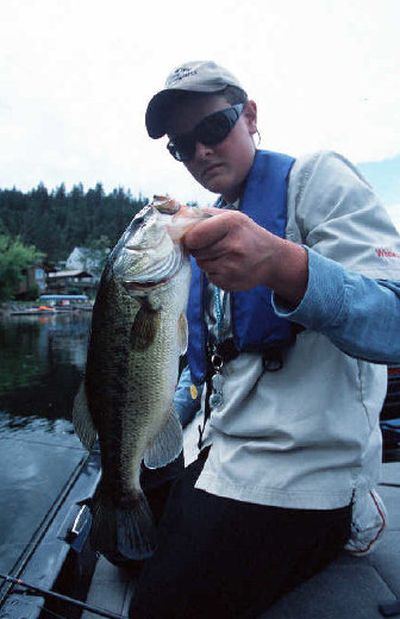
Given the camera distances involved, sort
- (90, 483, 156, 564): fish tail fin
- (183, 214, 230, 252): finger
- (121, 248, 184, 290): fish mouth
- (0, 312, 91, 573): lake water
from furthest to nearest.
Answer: (0, 312, 91, 573): lake water → (90, 483, 156, 564): fish tail fin → (121, 248, 184, 290): fish mouth → (183, 214, 230, 252): finger

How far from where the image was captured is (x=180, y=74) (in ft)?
8.37

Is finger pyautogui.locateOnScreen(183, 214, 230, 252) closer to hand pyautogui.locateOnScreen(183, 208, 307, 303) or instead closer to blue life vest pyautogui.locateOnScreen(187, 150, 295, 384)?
hand pyautogui.locateOnScreen(183, 208, 307, 303)

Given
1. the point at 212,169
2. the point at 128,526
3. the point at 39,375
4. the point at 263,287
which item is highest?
the point at 212,169

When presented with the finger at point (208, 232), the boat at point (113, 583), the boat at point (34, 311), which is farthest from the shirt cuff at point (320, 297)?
the boat at point (34, 311)

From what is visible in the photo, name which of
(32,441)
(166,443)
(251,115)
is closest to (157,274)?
(166,443)

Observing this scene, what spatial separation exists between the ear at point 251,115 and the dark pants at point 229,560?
79.8 inches

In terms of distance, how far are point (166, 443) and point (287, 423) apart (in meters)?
0.54

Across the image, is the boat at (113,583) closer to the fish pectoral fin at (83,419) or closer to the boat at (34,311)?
the fish pectoral fin at (83,419)

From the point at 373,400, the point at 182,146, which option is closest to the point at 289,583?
the point at 373,400

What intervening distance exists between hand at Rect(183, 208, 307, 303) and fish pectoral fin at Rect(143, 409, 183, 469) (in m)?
0.67

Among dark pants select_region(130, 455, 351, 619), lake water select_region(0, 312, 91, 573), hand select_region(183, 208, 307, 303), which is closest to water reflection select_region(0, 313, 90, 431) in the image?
lake water select_region(0, 312, 91, 573)

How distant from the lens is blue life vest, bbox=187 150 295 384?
2234 mm

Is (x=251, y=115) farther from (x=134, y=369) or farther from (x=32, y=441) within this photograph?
(x=32, y=441)

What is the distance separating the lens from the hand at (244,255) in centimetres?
166
